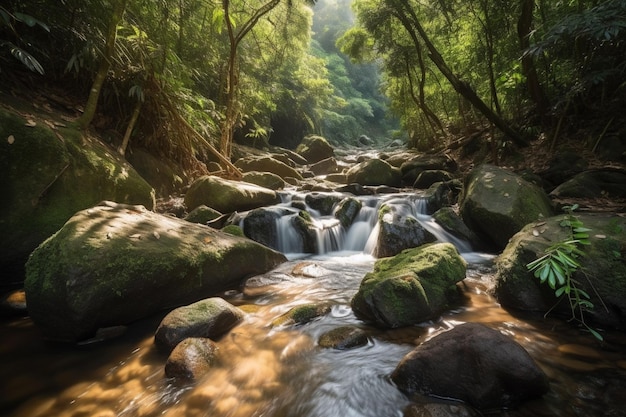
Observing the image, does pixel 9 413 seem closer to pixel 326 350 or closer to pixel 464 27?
pixel 326 350

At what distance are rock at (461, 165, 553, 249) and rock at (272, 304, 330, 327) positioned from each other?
3490 millimetres

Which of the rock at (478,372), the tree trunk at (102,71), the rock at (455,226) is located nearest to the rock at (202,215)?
the tree trunk at (102,71)

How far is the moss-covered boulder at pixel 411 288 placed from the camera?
10.2 ft

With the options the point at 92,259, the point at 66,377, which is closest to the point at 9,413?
the point at 66,377

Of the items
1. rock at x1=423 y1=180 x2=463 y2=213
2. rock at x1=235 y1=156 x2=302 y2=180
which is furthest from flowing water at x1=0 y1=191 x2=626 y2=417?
rock at x1=235 y1=156 x2=302 y2=180

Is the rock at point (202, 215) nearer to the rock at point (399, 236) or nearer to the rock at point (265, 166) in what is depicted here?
the rock at point (399, 236)

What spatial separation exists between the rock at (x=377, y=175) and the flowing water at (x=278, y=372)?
8.00m

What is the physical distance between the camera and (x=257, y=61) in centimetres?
1253

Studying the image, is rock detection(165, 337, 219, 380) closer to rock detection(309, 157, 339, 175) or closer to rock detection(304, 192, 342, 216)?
rock detection(304, 192, 342, 216)

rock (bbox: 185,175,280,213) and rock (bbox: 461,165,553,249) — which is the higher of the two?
rock (bbox: 185,175,280,213)

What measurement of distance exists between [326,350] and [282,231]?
406cm

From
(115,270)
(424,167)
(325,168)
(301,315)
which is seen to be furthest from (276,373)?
(325,168)

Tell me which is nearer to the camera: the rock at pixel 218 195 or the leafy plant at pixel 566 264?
the leafy plant at pixel 566 264

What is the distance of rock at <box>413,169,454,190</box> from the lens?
1041 cm
